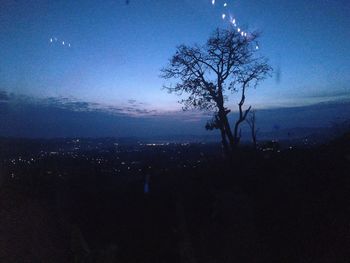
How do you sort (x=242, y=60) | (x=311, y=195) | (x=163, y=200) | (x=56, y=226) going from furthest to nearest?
(x=242, y=60) → (x=163, y=200) → (x=56, y=226) → (x=311, y=195)

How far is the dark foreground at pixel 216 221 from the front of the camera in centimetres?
998

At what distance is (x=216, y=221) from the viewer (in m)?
12.6

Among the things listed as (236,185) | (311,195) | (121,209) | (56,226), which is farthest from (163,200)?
(311,195)

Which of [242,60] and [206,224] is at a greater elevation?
[242,60]

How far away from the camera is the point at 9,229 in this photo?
12625mm

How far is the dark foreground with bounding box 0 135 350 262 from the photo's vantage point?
9977mm

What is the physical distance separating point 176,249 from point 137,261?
1611 mm

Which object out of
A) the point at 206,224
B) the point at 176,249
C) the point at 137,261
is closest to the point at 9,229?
the point at 137,261

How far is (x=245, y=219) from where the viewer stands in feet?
38.7

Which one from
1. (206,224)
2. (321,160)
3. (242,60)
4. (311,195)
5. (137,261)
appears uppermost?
(242,60)

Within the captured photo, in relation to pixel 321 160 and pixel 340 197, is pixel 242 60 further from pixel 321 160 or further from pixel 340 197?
pixel 340 197

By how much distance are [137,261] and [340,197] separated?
7.99m

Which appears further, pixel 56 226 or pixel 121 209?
pixel 121 209

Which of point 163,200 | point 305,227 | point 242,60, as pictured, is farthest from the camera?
point 242,60
